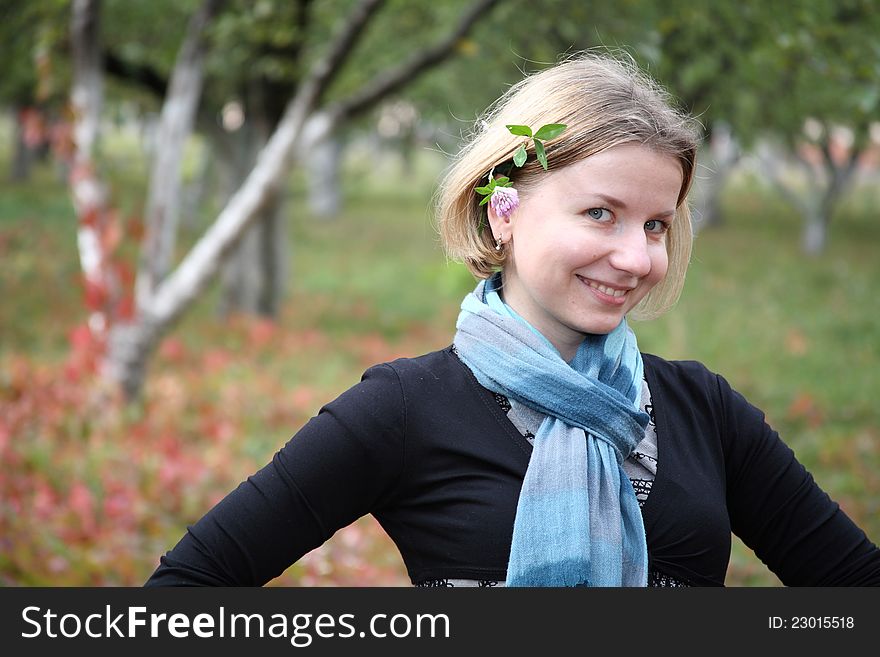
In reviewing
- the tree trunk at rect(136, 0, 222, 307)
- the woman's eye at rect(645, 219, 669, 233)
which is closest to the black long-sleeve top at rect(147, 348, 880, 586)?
the woman's eye at rect(645, 219, 669, 233)

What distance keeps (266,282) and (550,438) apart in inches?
Result: 451

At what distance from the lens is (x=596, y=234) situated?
1.86 m

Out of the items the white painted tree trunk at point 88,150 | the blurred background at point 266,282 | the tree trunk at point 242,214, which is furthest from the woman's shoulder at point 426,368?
the white painted tree trunk at point 88,150

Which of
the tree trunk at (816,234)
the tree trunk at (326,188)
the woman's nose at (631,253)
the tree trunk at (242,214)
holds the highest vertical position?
the tree trunk at (326,188)

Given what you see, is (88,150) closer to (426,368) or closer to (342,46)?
(342,46)

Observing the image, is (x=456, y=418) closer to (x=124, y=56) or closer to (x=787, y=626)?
(x=787, y=626)

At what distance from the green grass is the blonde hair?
1066 mm

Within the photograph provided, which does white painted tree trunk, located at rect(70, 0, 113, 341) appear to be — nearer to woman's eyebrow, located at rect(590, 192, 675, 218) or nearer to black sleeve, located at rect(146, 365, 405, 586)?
black sleeve, located at rect(146, 365, 405, 586)

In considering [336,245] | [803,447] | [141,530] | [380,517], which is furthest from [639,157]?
[336,245]

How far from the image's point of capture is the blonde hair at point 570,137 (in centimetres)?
186

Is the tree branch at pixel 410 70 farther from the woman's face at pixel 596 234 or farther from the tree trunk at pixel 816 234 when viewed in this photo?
the tree trunk at pixel 816 234

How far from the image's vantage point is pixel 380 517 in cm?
194

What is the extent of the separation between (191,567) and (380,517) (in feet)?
1.17

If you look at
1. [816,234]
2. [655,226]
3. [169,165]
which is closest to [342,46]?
[169,165]
